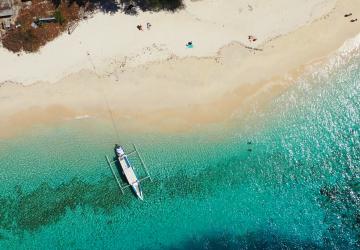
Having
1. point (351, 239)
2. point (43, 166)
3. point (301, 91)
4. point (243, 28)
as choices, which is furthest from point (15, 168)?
point (351, 239)

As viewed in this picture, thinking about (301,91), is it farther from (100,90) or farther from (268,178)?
(100,90)

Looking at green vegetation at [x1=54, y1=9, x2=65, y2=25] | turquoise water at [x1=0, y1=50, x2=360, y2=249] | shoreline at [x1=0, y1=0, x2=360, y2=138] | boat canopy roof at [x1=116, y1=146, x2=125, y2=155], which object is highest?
green vegetation at [x1=54, y1=9, x2=65, y2=25]

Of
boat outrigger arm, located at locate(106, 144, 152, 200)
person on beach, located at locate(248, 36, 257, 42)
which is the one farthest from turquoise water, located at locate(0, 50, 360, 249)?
person on beach, located at locate(248, 36, 257, 42)

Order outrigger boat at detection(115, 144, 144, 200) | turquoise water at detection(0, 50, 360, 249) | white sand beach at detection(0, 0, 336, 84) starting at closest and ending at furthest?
white sand beach at detection(0, 0, 336, 84) < outrigger boat at detection(115, 144, 144, 200) < turquoise water at detection(0, 50, 360, 249)

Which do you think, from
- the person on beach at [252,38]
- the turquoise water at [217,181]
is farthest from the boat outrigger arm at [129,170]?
the person on beach at [252,38]

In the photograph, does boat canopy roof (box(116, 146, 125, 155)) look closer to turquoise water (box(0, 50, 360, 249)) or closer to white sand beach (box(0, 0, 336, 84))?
turquoise water (box(0, 50, 360, 249))

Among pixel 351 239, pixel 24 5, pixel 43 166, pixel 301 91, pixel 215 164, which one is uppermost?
pixel 24 5
